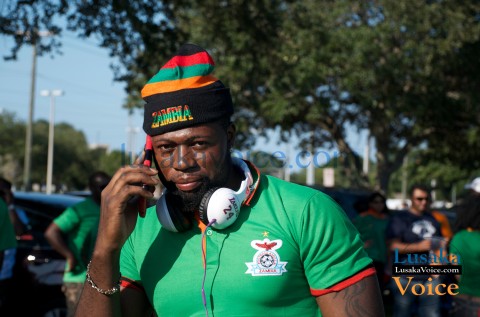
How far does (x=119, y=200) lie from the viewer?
2.45m

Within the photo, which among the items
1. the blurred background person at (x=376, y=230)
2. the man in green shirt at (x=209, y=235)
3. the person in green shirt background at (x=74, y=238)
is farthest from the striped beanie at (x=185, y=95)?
the blurred background person at (x=376, y=230)

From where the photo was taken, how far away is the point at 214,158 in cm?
254

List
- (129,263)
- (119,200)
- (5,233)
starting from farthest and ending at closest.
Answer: (5,233)
(129,263)
(119,200)

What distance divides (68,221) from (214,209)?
216 inches

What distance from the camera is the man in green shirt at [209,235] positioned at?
2352 millimetres

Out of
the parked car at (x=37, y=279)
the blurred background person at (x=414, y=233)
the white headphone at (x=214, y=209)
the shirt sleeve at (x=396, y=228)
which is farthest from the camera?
the parked car at (x=37, y=279)

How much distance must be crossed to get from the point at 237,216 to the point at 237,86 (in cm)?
1945

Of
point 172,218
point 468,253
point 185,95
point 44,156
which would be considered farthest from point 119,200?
point 44,156

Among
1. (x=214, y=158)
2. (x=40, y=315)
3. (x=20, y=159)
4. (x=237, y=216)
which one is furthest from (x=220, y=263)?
(x=20, y=159)

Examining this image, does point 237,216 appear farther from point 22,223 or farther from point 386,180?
point 386,180

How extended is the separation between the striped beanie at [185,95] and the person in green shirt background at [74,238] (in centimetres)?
505

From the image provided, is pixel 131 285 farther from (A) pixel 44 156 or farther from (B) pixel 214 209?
(A) pixel 44 156

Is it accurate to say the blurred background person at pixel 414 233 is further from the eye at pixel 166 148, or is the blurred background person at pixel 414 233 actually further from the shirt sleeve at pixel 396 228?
the eye at pixel 166 148

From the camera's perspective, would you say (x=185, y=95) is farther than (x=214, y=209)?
Yes
